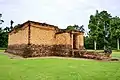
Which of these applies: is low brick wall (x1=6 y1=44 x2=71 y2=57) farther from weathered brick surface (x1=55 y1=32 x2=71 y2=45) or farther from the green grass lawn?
the green grass lawn

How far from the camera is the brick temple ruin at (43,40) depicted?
19461mm

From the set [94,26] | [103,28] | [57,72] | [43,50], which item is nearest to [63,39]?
[43,50]

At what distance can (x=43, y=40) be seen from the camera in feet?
68.1

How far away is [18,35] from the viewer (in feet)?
77.9

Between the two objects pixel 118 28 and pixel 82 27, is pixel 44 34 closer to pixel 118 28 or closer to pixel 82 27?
pixel 118 28

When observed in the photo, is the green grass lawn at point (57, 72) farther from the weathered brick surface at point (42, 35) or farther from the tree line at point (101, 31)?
the tree line at point (101, 31)

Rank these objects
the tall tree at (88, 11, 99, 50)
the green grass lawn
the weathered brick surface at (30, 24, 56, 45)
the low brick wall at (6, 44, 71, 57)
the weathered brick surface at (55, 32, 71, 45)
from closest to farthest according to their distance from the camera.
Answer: the green grass lawn, the low brick wall at (6, 44, 71, 57), the weathered brick surface at (30, 24, 56, 45), the weathered brick surface at (55, 32, 71, 45), the tall tree at (88, 11, 99, 50)

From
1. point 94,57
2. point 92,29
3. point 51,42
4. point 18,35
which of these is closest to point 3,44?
point 92,29

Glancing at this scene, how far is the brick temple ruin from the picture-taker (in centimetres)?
1946

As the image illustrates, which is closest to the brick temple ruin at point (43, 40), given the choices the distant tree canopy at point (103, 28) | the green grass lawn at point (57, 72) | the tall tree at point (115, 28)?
the green grass lawn at point (57, 72)

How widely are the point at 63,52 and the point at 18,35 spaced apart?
7.15 metres

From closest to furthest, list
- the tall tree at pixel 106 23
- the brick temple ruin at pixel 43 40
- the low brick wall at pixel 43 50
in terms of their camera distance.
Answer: the low brick wall at pixel 43 50, the brick temple ruin at pixel 43 40, the tall tree at pixel 106 23

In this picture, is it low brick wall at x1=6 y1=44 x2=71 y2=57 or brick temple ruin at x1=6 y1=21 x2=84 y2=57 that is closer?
low brick wall at x1=6 y1=44 x2=71 y2=57

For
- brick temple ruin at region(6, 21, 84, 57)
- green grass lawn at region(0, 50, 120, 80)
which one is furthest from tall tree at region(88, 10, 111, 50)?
green grass lawn at region(0, 50, 120, 80)
